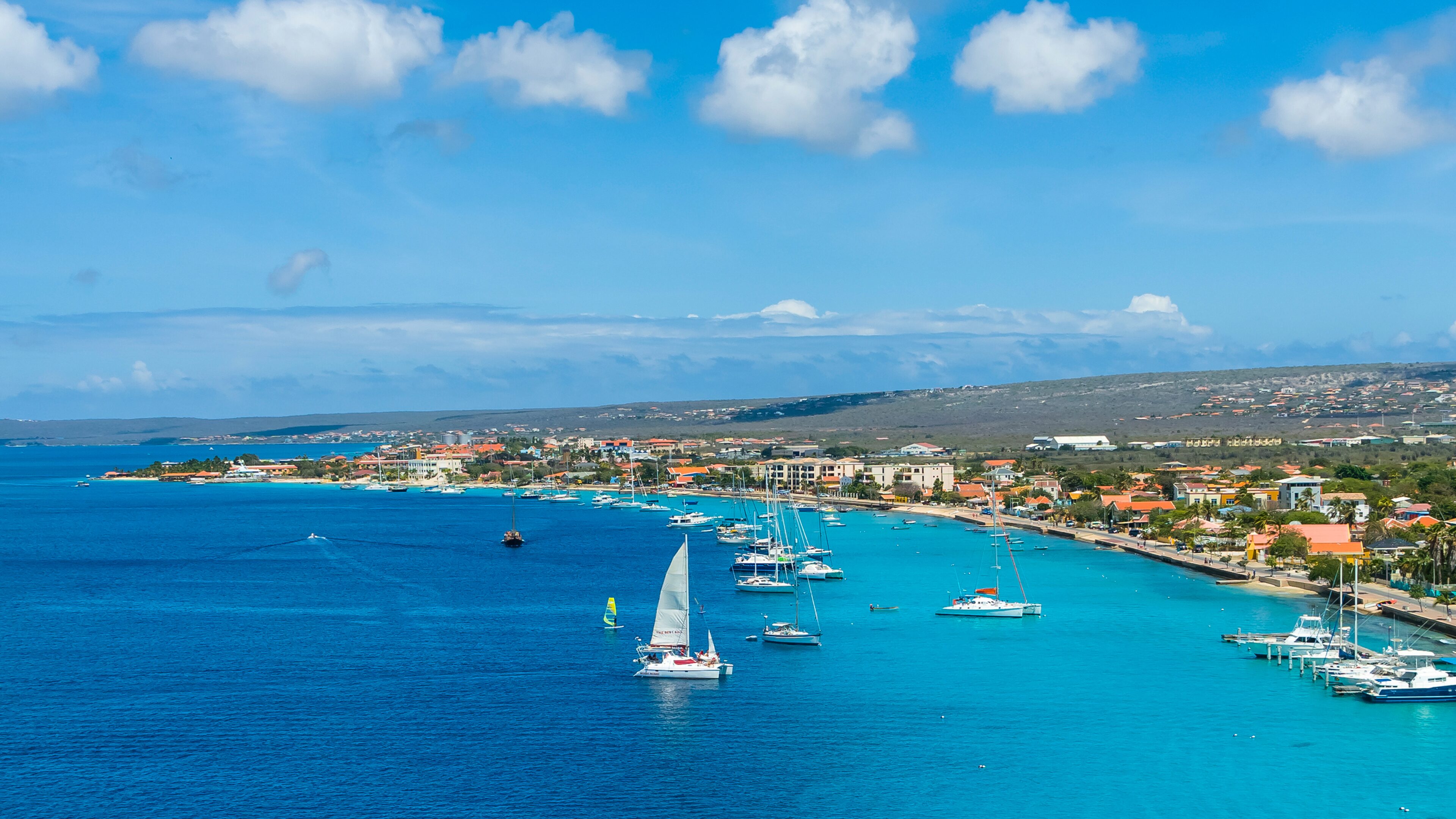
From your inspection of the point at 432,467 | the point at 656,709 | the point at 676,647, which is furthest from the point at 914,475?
the point at 656,709

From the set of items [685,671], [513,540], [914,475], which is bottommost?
[685,671]

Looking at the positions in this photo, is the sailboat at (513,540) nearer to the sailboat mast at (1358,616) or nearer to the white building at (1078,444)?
the sailboat mast at (1358,616)

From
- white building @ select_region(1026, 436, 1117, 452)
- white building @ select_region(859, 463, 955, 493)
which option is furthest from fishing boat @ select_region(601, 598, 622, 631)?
white building @ select_region(1026, 436, 1117, 452)

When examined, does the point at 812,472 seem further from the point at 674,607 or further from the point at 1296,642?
the point at 674,607

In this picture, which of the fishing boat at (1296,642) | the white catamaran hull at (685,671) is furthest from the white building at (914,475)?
the white catamaran hull at (685,671)

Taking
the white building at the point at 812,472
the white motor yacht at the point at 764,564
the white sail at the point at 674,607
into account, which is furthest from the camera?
the white building at the point at 812,472

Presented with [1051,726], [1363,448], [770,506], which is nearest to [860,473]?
[770,506]

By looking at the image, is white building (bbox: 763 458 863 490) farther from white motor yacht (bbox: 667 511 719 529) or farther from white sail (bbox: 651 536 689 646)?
white sail (bbox: 651 536 689 646)
